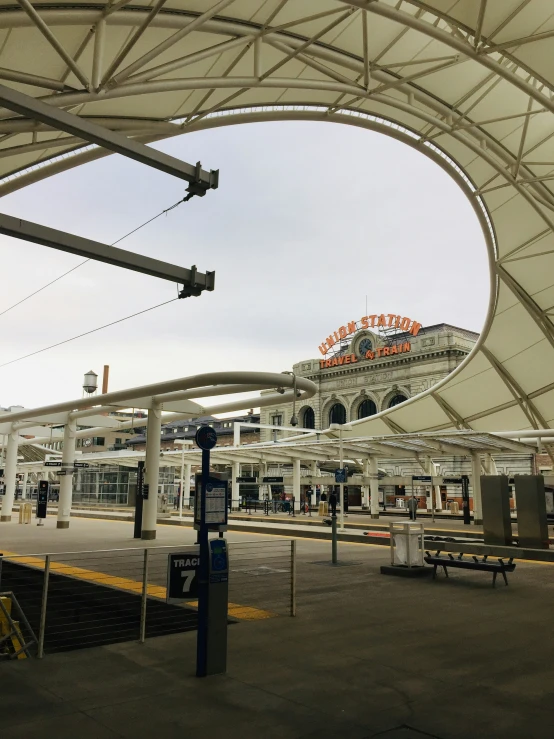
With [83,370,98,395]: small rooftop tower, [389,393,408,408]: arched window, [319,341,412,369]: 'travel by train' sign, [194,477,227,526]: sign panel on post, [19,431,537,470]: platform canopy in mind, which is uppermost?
[319,341,412,369]: 'travel by train' sign

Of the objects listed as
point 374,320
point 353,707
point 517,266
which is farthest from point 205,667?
point 374,320

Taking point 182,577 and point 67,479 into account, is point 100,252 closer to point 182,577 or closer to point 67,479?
point 182,577

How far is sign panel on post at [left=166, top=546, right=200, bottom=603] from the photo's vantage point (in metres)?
6.66

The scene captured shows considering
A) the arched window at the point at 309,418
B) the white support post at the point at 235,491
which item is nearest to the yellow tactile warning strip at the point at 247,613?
the white support post at the point at 235,491

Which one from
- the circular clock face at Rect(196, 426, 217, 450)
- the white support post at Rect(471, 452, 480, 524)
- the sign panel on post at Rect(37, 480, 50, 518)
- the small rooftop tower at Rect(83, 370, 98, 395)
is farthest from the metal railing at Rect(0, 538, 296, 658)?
the small rooftop tower at Rect(83, 370, 98, 395)

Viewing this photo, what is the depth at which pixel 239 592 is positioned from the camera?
36.5 feet

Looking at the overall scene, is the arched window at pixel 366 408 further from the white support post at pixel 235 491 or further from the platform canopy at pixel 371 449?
the white support post at pixel 235 491

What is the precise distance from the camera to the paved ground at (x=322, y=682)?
4805 millimetres

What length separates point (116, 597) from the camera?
1050 centimetres

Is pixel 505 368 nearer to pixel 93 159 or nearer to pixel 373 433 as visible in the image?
pixel 373 433

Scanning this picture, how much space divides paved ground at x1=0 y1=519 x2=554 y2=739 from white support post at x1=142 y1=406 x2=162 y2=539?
1504 cm

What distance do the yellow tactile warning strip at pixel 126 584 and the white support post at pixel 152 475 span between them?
808cm

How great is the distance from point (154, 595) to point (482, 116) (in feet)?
59.7

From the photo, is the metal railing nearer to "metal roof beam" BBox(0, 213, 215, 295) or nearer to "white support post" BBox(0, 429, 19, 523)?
"metal roof beam" BBox(0, 213, 215, 295)
